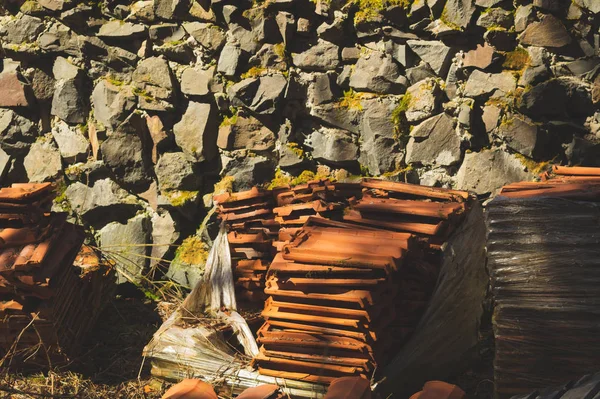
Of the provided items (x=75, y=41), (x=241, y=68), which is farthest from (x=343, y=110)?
(x=75, y=41)

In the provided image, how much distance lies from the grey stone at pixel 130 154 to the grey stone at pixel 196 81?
526 millimetres

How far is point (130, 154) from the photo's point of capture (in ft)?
19.0

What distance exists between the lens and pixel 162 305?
17.8ft

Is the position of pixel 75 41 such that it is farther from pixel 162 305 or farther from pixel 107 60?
pixel 162 305

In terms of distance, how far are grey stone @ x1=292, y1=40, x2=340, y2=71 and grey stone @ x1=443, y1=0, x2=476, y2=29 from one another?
0.88 m

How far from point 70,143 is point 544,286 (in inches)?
172

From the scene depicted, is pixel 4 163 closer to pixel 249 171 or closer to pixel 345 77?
pixel 249 171

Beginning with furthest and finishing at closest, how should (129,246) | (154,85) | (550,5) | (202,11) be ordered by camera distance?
(129,246), (154,85), (202,11), (550,5)

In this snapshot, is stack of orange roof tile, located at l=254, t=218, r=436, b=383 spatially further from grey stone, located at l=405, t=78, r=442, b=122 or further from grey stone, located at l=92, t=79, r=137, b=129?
grey stone, located at l=92, t=79, r=137, b=129

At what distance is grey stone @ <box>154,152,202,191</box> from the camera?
18.3 feet

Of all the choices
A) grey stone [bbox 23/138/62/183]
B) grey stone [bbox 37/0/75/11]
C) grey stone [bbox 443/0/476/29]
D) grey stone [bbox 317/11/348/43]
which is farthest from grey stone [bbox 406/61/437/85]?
grey stone [bbox 23/138/62/183]

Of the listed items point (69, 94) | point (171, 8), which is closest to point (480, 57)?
point (171, 8)

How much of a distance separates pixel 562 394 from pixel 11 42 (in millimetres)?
5435

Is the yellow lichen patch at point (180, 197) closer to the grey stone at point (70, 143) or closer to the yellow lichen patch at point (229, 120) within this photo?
the yellow lichen patch at point (229, 120)
